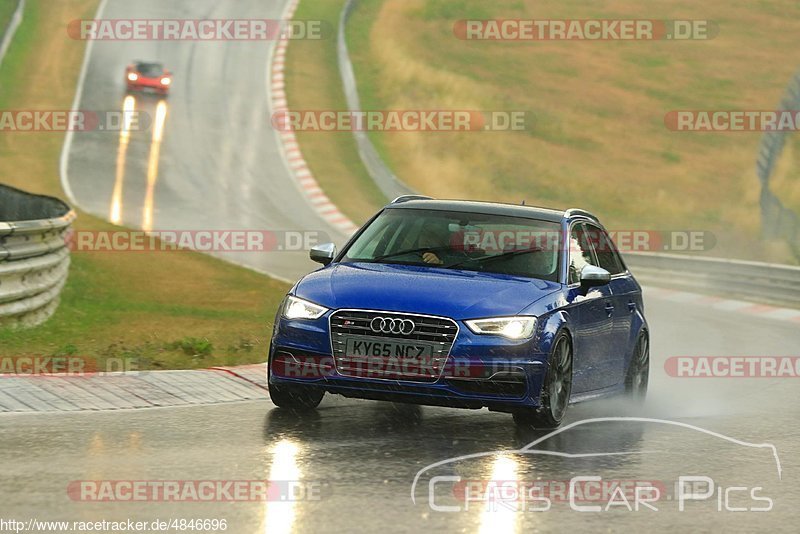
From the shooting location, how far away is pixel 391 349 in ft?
32.1

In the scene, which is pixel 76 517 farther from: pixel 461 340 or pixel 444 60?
pixel 444 60

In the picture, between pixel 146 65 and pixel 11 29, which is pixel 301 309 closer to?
pixel 146 65

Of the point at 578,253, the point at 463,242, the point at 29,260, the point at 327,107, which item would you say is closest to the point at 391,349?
the point at 463,242

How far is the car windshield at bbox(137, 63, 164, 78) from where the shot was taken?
44.9 metres

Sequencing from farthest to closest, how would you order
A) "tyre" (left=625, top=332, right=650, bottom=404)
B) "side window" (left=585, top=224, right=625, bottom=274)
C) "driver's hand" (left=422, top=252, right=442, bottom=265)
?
"tyre" (left=625, top=332, right=650, bottom=404)
"side window" (left=585, top=224, right=625, bottom=274)
"driver's hand" (left=422, top=252, right=442, bottom=265)

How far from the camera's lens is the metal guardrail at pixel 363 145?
1427 inches

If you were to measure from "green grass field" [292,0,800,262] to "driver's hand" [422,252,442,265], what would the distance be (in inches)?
892

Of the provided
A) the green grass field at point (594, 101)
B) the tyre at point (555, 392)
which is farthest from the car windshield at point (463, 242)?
the green grass field at point (594, 101)

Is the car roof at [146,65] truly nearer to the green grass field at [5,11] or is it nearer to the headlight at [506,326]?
the green grass field at [5,11]

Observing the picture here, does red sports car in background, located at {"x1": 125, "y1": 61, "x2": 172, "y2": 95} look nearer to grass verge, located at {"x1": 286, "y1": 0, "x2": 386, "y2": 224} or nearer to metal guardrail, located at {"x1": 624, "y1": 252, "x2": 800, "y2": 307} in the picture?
grass verge, located at {"x1": 286, "y1": 0, "x2": 386, "y2": 224}

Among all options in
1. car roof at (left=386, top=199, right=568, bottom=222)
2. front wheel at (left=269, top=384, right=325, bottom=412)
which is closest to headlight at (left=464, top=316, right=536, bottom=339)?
front wheel at (left=269, top=384, right=325, bottom=412)

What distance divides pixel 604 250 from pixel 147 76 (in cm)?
3434

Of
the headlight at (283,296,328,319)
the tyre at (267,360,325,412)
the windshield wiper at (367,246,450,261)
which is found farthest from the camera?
the windshield wiper at (367,246,450,261)

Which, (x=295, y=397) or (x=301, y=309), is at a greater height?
(x=301, y=309)
